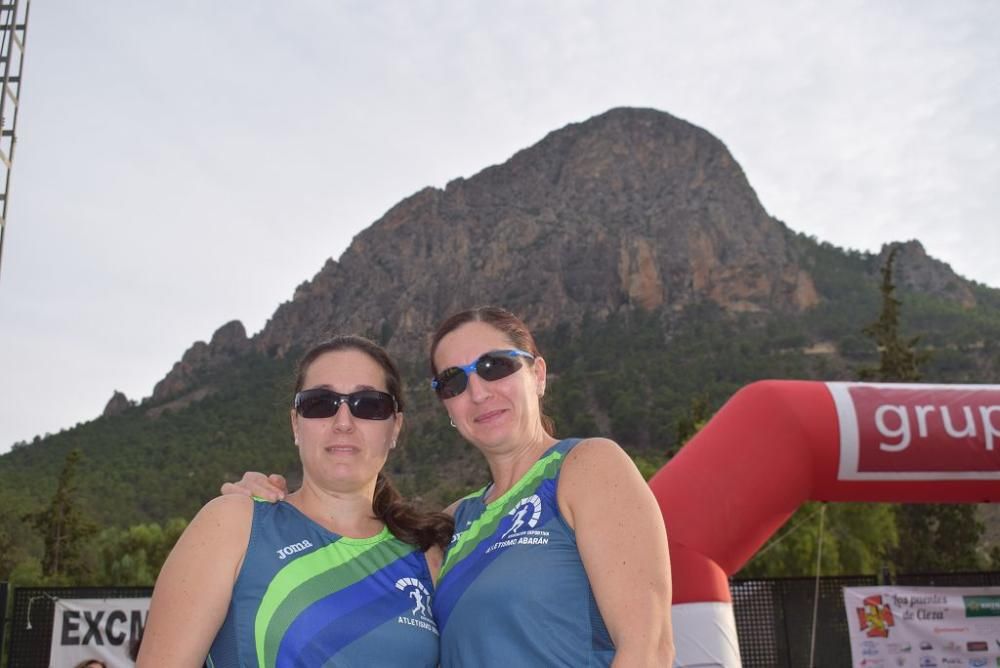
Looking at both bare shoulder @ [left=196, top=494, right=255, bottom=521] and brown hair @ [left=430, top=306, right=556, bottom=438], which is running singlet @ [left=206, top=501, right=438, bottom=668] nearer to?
bare shoulder @ [left=196, top=494, right=255, bottom=521]

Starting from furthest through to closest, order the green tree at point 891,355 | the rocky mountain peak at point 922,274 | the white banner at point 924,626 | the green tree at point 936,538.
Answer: the rocky mountain peak at point 922,274
the green tree at point 891,355
the green tree at point 936,538
the white banner at point 924,626

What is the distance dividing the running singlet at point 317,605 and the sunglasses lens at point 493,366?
0.60m

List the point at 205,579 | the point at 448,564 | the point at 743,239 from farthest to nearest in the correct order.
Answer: the point at 743,239, the point at 448,564, the point at 205,579

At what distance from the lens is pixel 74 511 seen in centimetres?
2656

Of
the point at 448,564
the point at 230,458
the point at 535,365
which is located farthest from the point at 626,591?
the point at 230,458

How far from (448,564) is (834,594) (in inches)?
243

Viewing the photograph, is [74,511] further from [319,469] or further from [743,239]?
[743,239]

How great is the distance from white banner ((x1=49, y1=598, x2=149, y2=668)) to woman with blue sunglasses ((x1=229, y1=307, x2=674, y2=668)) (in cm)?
556

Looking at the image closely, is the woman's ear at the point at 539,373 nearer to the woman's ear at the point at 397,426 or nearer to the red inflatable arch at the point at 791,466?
the woman's ear at the point at 397,426

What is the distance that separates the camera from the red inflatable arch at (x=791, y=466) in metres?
5.23

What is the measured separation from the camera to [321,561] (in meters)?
2.09

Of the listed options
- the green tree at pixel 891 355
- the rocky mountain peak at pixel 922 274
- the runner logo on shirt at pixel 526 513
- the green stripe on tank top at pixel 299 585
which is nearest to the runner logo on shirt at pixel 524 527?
the runner logo on shirt at pixel 526 513

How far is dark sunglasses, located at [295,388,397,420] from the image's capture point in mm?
2404

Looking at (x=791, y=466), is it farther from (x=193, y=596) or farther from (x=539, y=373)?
(x=193, y=596)
